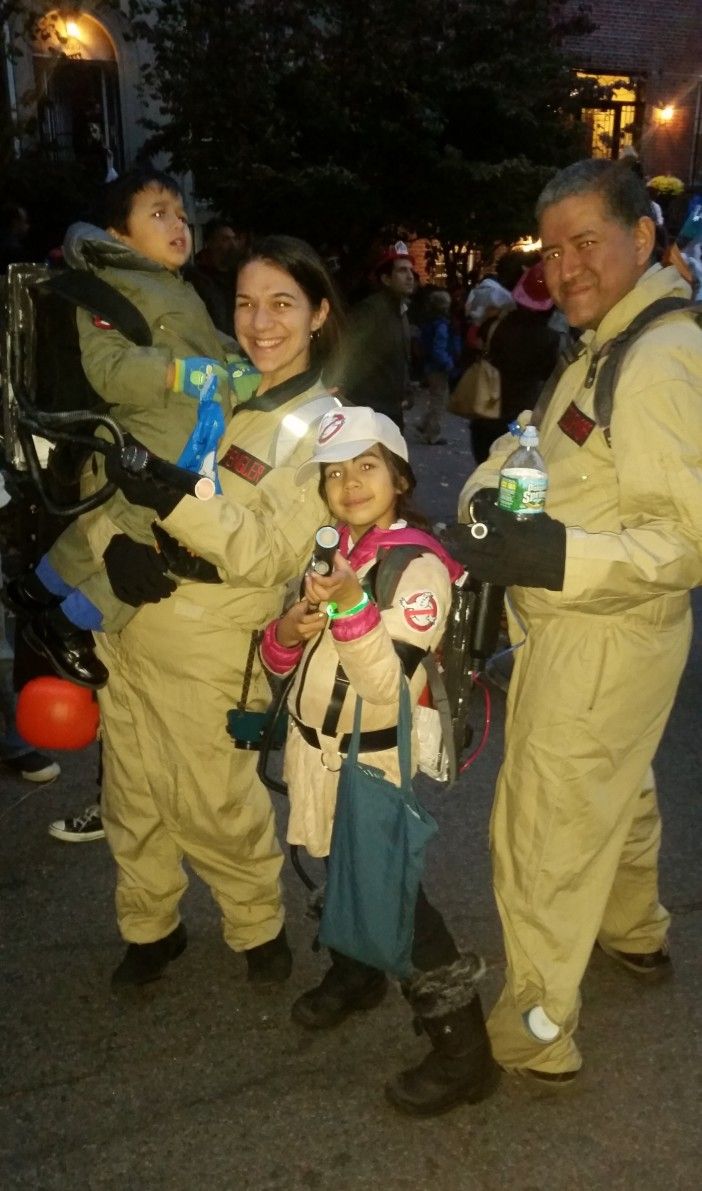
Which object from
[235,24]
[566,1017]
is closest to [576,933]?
[566,1017]

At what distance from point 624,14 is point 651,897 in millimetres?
22794

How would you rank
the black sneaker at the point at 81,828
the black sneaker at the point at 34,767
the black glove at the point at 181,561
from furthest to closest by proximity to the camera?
1. the black sneaker at the point at 34,767
2. the black sneaker at the point at 81,828
3. the black glove at the point at 181,561

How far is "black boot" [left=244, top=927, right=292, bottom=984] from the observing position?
9.29 feet

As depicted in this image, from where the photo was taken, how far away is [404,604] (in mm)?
2055

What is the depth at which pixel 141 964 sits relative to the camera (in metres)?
2.83

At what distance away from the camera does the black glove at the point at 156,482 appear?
81.8 inches

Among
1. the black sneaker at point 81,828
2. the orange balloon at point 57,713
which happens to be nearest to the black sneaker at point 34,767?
the black sneaker at point 81,828

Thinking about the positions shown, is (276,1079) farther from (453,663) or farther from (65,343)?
(65,343)

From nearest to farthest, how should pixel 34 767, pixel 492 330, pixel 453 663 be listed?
pixel 453 663 < pixel 34 767 < pixel 492 330

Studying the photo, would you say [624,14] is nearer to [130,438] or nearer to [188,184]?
[188,184]

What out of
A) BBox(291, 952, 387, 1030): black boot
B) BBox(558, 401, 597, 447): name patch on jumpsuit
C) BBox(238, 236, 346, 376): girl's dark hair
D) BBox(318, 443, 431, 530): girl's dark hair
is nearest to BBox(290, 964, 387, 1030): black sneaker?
BBox(291, 952, 387, 1030): black boot

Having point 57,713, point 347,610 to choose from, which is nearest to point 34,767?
point 57,713

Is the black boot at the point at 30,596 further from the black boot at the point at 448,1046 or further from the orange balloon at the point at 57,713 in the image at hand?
the black boot at the point at 448,1046

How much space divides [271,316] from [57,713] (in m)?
1.28
